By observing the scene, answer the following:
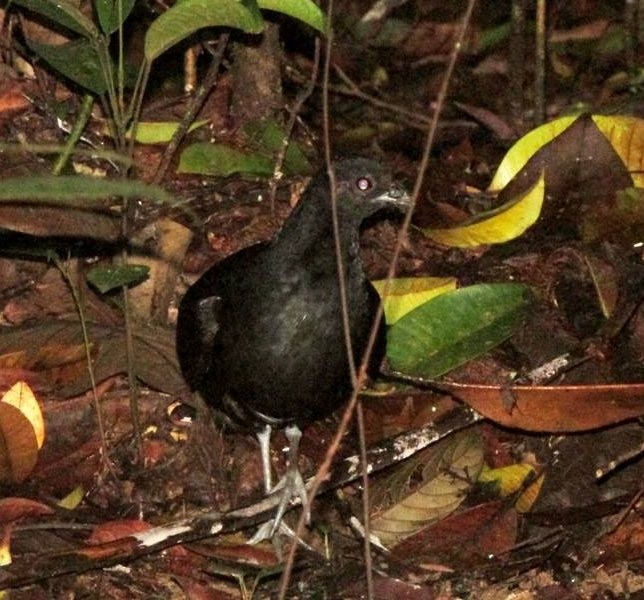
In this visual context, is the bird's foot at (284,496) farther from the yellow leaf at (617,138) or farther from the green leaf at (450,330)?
the yellow leaf at (617,138)

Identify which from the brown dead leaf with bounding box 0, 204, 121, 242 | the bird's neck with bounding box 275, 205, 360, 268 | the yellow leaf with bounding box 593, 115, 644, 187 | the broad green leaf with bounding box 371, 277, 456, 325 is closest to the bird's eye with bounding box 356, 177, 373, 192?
the bird's neck with bounding box 275, 205, 360, 268

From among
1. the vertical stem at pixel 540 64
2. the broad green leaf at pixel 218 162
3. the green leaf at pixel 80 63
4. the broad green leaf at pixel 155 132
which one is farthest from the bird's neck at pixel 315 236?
the vertical stem at pixel 540 64

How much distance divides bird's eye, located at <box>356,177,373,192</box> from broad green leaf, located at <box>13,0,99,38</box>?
1.16m

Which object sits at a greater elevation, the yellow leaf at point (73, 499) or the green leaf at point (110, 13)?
the green leaf at point (110, 13)

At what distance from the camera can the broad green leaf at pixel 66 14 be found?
5.67m

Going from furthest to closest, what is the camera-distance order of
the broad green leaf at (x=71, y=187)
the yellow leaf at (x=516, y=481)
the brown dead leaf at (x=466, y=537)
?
1. the yellow leaf at (x=516, y=481)
2. the brown dead leaf at (x=466, y=537)
3. the broad green leaf at (x=71, y=187)

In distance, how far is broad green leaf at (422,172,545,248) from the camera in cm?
697

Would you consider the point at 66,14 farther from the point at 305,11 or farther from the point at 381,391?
the point at 381,391

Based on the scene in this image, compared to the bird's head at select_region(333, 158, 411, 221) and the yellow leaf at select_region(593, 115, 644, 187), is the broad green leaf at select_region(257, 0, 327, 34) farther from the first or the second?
the yellow leaf at select_region(593, 115, 644, 187)

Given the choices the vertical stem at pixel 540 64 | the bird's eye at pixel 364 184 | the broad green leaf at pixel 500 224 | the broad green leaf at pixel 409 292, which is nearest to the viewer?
the bird's eye at pixel 364 184

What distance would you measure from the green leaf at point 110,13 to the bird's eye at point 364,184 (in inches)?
43.5

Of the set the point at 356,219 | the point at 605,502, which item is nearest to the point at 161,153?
the point at 356,219

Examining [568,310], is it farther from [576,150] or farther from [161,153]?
[161,153]

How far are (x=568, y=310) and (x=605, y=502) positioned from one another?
4.57 ft
